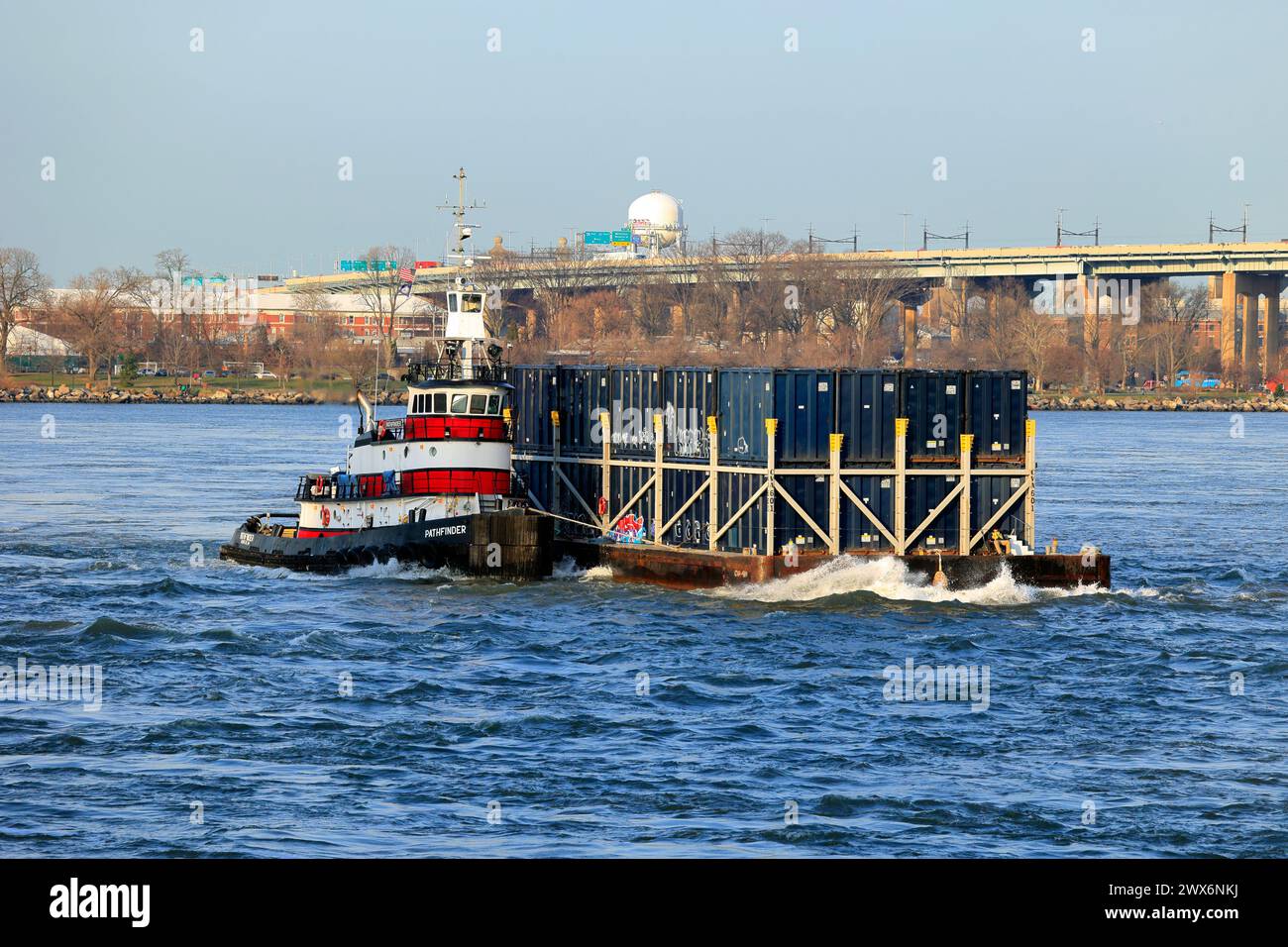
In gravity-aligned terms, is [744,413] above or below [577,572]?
above

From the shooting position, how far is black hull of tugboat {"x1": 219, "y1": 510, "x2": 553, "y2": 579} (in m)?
52.2

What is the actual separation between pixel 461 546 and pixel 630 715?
67.5 ft

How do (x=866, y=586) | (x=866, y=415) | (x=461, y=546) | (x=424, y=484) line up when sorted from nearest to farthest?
(x=866, y=586)
(x=866, y=415)
(x=461, y=546)
(x=424, y=484)

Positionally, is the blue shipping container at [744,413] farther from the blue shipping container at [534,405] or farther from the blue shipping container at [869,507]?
the blue shipping container at [534,405]

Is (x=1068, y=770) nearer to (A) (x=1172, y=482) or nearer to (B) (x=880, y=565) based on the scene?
(B) (x=880, y=565)

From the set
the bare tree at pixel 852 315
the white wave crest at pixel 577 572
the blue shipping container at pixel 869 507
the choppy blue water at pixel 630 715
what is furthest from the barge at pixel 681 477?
the bare tree at pixel 852 315

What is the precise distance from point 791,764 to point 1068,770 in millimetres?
4690

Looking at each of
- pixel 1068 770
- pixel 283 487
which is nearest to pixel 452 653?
pixel 1068 770

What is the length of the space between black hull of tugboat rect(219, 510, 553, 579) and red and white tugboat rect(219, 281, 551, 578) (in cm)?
3

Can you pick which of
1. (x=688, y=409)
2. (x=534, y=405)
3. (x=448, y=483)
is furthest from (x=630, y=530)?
(x=534, y=405)

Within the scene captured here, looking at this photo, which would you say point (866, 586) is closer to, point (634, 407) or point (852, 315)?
point (634, 407)

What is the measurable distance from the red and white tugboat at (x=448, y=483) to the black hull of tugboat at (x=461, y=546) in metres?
0.03

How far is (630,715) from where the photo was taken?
1314 inches
